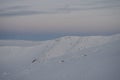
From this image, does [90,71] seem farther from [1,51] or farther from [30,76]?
[1,51]

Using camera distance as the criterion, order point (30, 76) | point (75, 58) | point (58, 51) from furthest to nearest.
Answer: point (58, 51), point (75, 58), point (30, 76)

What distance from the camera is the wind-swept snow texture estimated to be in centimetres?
322

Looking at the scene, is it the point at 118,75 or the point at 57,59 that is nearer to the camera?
the point at 118,75

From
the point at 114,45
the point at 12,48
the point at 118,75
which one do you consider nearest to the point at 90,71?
the point at 118,75

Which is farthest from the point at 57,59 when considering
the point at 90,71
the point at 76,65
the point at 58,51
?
the point at 90,71

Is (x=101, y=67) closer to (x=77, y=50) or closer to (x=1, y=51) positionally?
(x=77, y=50)

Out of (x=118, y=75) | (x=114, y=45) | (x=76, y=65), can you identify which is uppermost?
(x=114, y=45)

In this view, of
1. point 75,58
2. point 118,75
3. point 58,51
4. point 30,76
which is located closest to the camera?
point 118,75

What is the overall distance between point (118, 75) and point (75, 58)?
2.49ft

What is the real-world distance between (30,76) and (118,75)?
1.26 metres

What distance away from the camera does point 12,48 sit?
3643mm

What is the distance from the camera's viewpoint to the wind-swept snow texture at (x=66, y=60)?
3222 mm

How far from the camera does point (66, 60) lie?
3.56 metres

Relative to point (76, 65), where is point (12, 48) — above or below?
above
